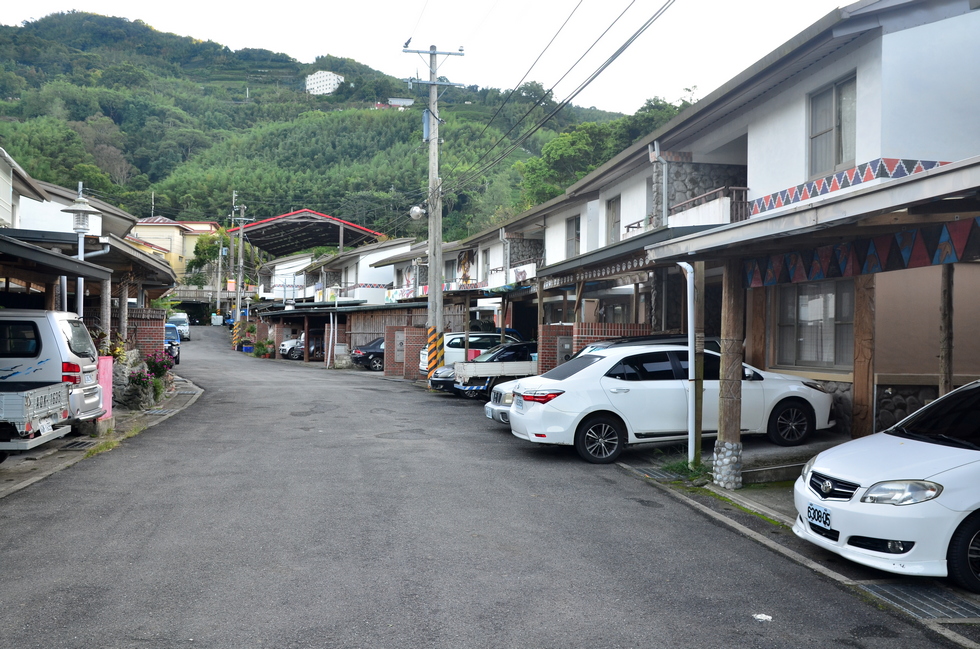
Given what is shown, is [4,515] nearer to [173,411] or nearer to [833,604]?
[833,604]

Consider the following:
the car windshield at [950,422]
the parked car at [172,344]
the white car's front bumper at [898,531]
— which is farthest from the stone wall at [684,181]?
the parked car at [172,344]

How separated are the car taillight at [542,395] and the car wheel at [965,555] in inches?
222

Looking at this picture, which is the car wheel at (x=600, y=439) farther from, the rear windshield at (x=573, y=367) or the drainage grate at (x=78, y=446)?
the drainage grate at (x=78, y=446)

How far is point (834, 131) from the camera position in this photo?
11.7 metres

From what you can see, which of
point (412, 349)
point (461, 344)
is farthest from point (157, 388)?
point (412, 349)

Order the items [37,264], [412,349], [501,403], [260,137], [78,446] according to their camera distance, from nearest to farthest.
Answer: [78,446]
[37,264]
[501,403]
[412,349]
[260,137]

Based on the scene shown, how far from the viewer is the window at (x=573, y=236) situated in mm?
25445

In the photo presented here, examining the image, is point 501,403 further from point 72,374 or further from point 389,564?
point 389,564

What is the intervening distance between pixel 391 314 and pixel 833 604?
3198 centimetres

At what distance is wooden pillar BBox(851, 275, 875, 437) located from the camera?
1133 cm

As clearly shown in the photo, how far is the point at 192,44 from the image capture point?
167500mm

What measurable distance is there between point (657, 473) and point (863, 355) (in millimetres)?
4080

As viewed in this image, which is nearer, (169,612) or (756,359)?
(169,612)

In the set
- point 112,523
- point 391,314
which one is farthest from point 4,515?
point 391,314
